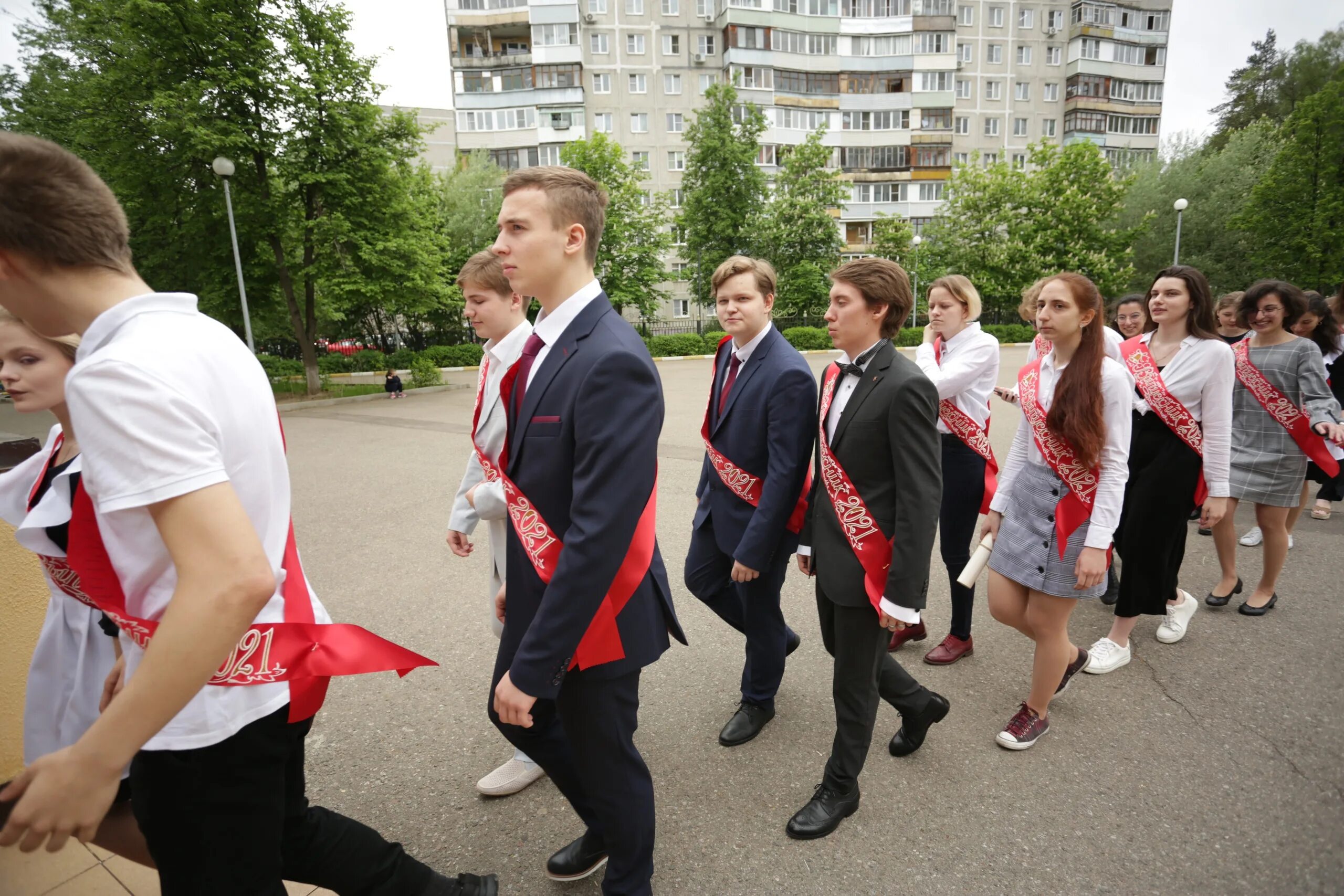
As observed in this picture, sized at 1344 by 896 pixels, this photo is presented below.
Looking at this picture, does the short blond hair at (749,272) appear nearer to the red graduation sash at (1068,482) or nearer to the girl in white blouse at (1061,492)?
the girl in white blouse at (1061,492)

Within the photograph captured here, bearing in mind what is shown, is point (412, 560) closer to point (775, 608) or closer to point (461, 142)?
point (775, 608)

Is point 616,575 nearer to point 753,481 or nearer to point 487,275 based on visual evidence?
point 753,481

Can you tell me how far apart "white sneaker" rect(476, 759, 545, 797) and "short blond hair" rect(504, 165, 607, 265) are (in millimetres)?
2134

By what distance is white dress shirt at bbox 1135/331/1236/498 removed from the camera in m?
3.53

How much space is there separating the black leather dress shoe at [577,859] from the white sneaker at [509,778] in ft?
1.67

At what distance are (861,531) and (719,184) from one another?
32705mm

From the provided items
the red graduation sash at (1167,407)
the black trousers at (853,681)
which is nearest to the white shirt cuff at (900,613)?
the black trousers at (853,681)

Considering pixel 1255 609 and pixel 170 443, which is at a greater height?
pixel 170 443

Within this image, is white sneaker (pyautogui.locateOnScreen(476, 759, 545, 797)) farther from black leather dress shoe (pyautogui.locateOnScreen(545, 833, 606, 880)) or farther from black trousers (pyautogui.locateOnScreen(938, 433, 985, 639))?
black trousers (pyautogui.locateOnScreen(938, 433, 985, 639))

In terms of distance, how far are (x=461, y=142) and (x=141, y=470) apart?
47.0 meters

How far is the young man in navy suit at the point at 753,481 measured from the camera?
9.66ft

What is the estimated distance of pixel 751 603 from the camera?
3.15 metres

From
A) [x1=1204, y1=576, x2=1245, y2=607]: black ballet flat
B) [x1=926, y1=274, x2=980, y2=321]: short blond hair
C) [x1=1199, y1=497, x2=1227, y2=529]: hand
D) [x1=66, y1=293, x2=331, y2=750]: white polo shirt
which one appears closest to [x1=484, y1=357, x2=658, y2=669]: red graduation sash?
[x1=66, y1=293, x2=331, y2=750]: white polo shirt

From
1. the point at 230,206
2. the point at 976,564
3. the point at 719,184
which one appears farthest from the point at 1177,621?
the point at 719,184
